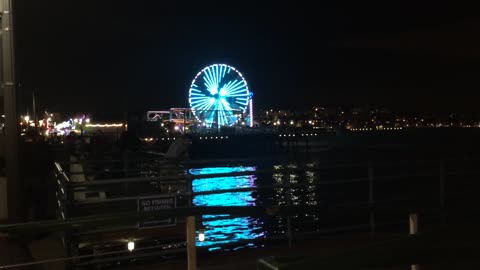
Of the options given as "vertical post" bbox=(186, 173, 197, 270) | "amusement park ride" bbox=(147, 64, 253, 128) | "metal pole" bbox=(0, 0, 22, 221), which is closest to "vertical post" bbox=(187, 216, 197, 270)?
"vertical post" bbox=(186, 173, 197, 270)

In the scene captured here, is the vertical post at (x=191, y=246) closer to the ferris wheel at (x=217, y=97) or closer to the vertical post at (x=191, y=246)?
the vertical post at (x=191, y=246)

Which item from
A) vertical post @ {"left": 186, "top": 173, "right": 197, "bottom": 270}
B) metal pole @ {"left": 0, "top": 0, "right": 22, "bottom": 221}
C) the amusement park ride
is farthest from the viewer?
the amusement park ride

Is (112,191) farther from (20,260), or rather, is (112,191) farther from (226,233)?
(20,260)

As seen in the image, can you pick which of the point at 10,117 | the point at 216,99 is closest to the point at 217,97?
the point at 216,99

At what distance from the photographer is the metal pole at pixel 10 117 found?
329 inches

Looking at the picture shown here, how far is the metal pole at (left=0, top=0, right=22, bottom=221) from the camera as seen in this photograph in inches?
329

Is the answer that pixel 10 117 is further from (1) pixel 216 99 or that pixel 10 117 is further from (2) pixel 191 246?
(1) pixel 216 99

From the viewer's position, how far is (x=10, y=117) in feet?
27.5

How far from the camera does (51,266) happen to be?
7.14m

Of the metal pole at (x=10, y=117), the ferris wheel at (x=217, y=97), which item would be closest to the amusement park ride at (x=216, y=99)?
the ferris wheel at (x=217, y=97)

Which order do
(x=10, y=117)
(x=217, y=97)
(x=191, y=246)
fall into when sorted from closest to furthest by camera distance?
(x=191, y=246), (x=10, y=117), (x=217, y=97)

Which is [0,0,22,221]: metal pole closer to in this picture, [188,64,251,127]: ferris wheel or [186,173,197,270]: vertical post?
[186,173,197,270]: vertical post

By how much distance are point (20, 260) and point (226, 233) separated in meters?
8.69

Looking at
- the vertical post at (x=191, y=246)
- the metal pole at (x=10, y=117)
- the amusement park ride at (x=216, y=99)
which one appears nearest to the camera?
the vertical post at (x=191, y=246)
